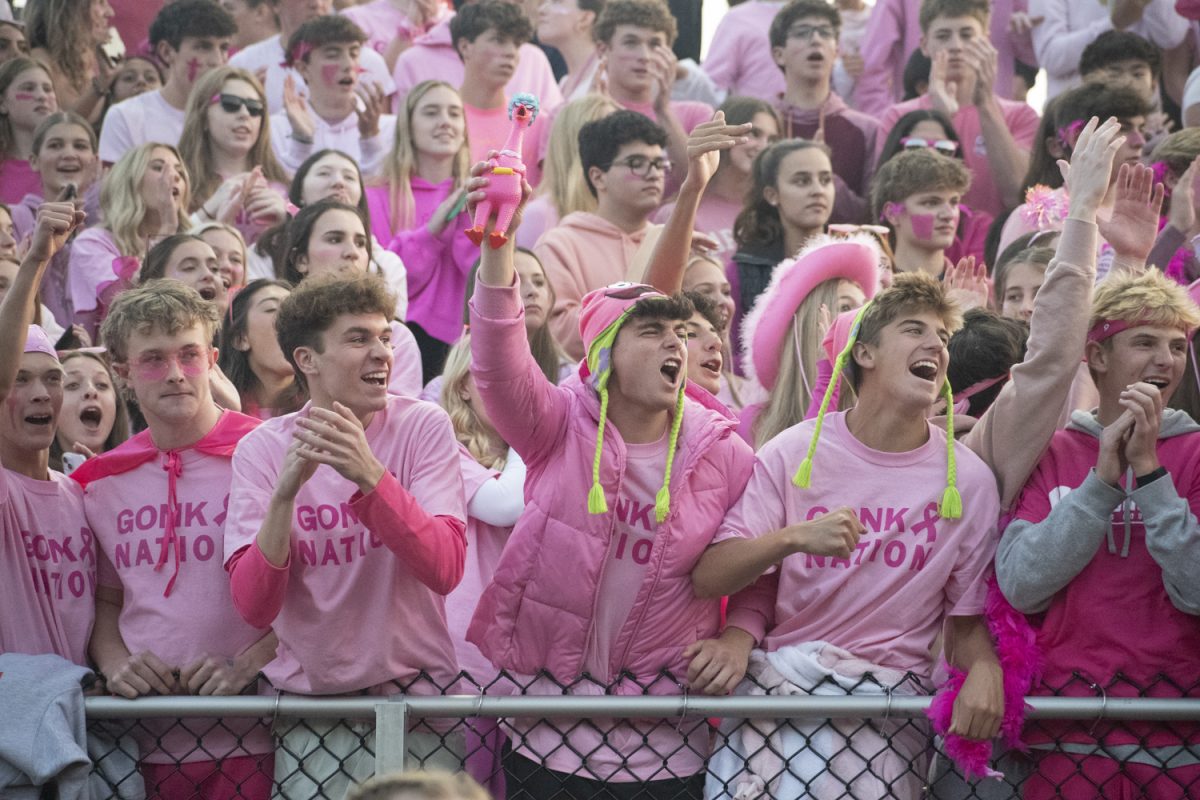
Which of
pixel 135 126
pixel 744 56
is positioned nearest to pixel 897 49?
pixel 744 56

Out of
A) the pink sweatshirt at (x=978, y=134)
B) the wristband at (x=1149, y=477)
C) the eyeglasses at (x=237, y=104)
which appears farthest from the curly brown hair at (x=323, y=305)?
the pink sweatshirt at (x=978, y=134)

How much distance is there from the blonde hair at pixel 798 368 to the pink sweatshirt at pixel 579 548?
943 millimetres

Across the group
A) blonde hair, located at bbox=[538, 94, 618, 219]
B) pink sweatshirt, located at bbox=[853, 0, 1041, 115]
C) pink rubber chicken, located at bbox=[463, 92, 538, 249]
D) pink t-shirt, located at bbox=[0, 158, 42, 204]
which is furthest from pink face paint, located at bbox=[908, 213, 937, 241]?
pink t-shirt, located at bbox=[0, 158, 42, 204]

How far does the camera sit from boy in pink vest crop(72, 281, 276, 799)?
14.1 ft

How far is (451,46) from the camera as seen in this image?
362 inches

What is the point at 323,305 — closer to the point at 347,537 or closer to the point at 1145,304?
the point at 347,537

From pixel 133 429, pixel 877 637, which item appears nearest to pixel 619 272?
pixel 133 429

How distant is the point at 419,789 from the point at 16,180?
6.79 m

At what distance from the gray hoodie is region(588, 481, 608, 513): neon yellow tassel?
3.18 feet

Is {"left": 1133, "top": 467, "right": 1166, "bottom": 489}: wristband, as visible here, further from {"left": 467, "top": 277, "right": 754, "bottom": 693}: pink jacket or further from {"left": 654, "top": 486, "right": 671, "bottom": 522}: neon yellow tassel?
{"left": 654, "top": 486, "right": 671, "bottom": 522}: neon yellow tassel

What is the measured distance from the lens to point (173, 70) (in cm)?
858

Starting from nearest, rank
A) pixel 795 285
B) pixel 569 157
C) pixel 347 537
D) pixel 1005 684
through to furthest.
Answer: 1. pixel 1005 684
2. pixel 347 537
3. pixel 795 285
4. pixel 569 157

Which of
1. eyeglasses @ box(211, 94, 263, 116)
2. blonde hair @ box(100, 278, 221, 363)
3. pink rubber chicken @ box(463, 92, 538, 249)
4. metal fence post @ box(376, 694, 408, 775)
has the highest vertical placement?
pink rubber chicken @ box(463, 92, 538, 249)

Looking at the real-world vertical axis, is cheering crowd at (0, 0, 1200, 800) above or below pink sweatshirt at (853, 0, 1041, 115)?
below
